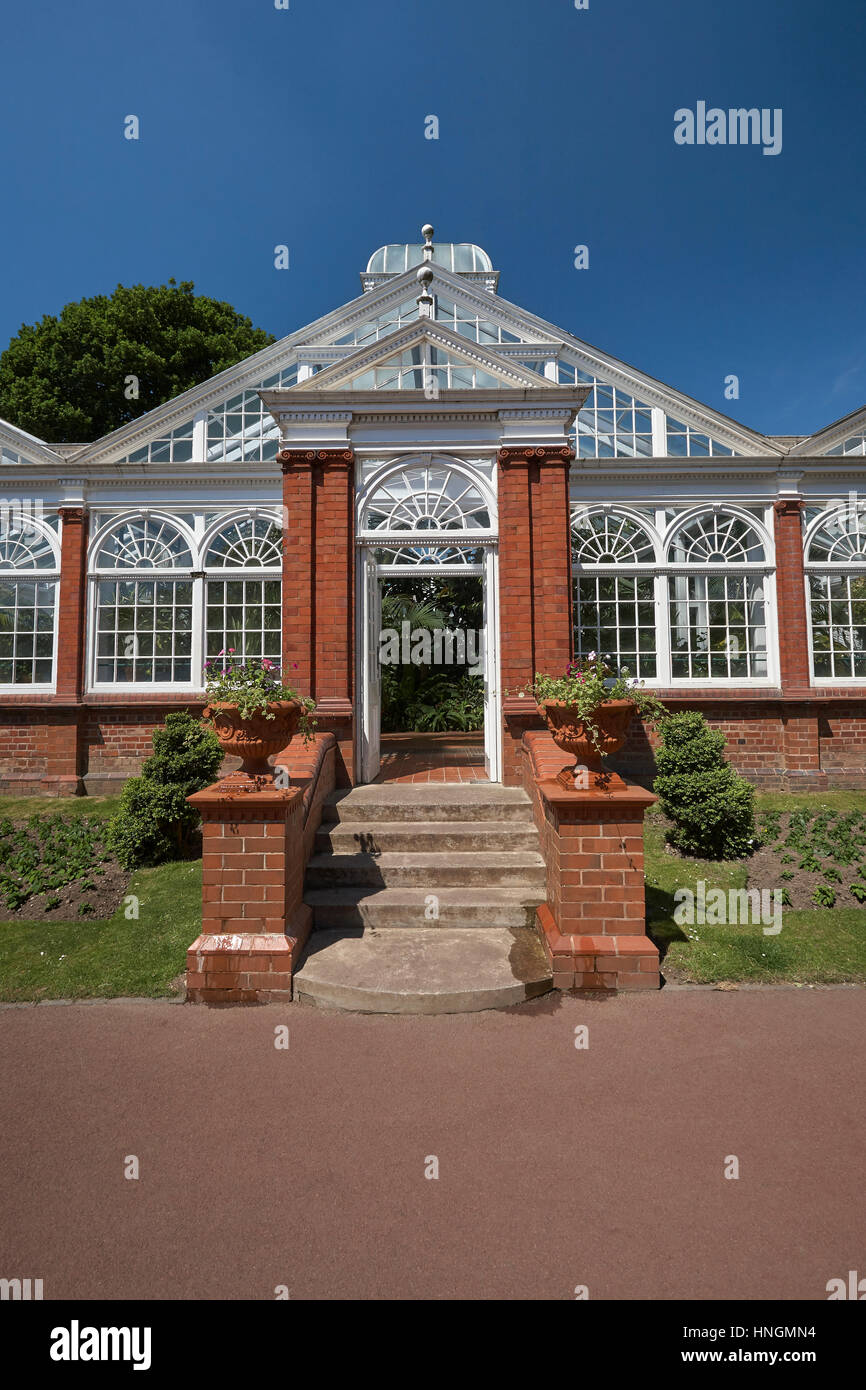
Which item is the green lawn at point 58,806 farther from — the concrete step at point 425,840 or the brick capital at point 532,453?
the brick capital at point 532,453

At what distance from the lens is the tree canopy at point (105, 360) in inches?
661

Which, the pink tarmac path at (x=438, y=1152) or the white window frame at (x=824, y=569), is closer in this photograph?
the pink tarmac path at (x=438, y=1152)

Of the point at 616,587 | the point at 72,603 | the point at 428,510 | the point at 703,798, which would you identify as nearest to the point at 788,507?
the point at 616,587

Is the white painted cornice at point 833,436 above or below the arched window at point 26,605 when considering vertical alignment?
above

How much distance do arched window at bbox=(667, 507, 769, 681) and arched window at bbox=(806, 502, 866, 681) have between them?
816 millimetres

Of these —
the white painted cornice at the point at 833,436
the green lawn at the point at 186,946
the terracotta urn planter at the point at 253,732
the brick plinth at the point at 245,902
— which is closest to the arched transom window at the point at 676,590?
the white painted cornice at the point at 833,436

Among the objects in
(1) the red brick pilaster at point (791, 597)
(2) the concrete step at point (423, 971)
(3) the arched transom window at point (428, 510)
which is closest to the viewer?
(2) the concrete step at point (423, 971)

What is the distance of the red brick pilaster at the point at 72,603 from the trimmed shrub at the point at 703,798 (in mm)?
8301

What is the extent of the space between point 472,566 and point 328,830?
3533 mm

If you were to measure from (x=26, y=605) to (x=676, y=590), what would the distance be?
32.5 feet

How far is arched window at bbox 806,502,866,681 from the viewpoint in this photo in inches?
380

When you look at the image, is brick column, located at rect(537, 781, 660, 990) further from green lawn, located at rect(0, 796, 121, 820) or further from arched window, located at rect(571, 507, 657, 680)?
green lawn, located at rect(0, 796, 121, 820)
